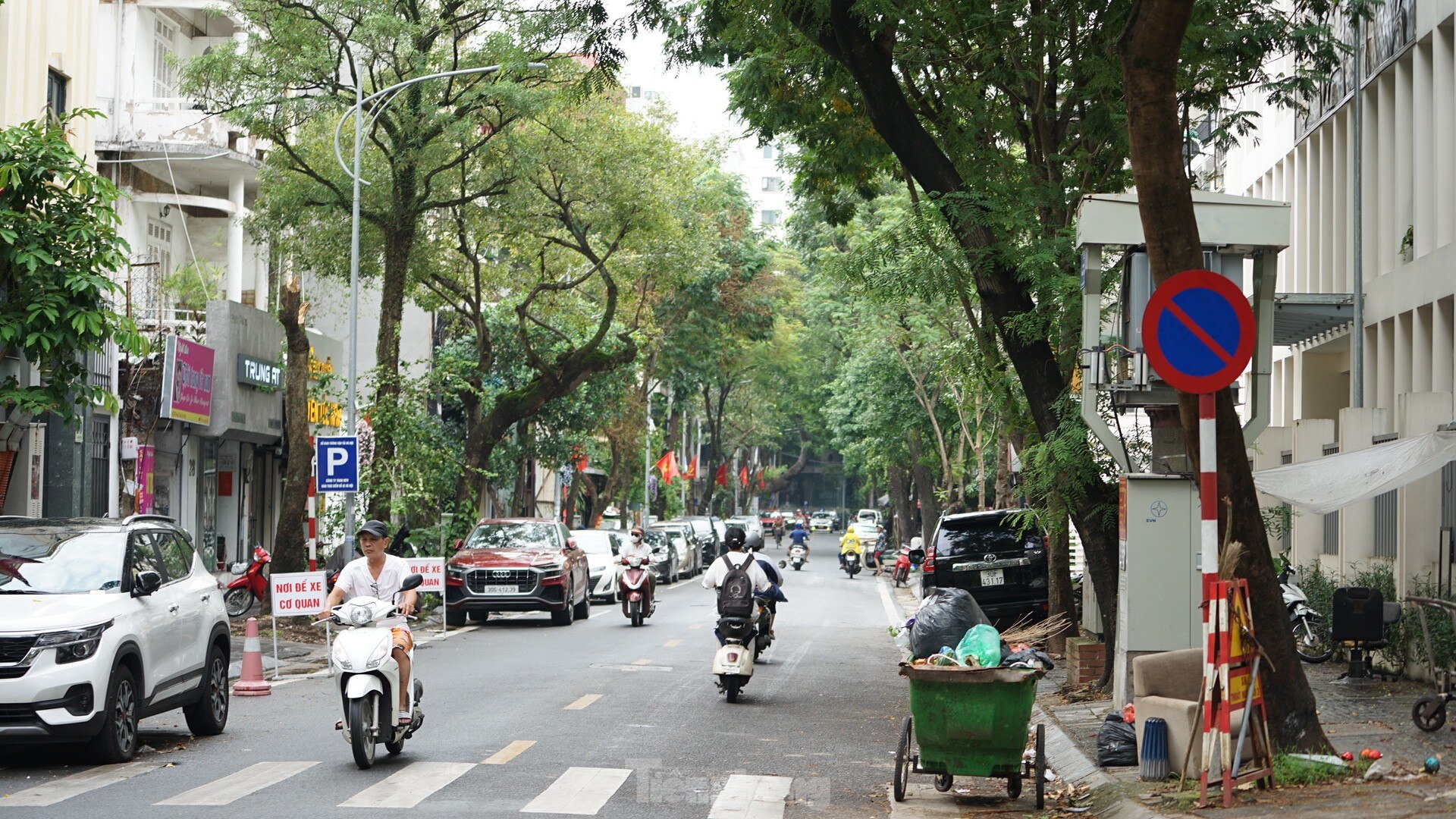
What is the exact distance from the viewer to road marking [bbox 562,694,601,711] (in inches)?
562

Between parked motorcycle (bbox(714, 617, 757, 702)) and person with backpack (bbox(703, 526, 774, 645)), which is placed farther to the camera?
person with backpack (bbox(703, 526, 774, 645))

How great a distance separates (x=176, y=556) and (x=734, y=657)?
5.28 meters

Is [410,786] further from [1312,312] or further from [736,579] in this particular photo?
[1312,312]

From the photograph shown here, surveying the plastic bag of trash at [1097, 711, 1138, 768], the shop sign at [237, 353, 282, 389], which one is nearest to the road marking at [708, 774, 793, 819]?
the plastic bag of trash at [1097, 711, 1138, 768]

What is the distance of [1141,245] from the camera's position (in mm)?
13281

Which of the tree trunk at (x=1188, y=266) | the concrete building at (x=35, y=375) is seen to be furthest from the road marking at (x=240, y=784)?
the concrete building at (x=35, y=375)

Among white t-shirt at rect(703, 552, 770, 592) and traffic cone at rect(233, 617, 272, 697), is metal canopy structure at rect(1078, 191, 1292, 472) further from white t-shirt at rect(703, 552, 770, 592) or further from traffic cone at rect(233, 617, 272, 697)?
traffic cone at rect(233, 617, 272, 697)

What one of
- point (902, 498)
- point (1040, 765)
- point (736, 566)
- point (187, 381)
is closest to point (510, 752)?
point (1040, 765)

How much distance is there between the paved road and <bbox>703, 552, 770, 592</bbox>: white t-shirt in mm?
1114

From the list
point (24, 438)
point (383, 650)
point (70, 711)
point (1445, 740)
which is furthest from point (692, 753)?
point (24, 438)

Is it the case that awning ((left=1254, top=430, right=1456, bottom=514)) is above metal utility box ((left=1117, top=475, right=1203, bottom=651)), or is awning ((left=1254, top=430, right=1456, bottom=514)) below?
above

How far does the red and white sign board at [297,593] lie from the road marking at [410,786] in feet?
26.6

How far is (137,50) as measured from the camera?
28.8 metres

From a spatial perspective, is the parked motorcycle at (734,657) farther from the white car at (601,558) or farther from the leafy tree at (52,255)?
the white car at (601,558)
